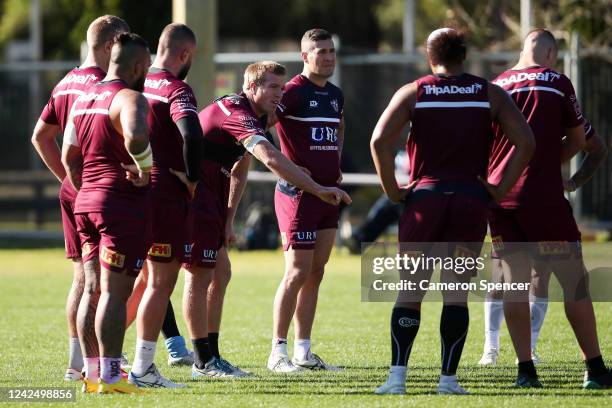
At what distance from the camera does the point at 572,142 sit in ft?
26.7

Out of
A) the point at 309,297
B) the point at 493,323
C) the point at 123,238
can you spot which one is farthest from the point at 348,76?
the point at 123,238

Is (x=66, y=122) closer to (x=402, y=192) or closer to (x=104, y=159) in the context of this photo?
(x=104, y=159)

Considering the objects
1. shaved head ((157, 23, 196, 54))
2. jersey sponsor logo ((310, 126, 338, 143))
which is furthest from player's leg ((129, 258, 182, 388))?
jersey sponsor logo ((310, 126, 338, 143))

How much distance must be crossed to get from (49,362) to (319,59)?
3078mm

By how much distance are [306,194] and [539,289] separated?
72.8 inches

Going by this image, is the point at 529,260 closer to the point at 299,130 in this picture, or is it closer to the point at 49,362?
the point at 299,130

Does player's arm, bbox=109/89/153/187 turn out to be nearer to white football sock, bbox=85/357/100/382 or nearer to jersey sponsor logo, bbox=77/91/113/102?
jersey sponsor logo, bbox=77/91/113/102

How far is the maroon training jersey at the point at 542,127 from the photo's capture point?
25.9 feet

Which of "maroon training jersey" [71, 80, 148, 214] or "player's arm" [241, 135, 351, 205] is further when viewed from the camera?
"player's arm" [241, 135, 351, 205]

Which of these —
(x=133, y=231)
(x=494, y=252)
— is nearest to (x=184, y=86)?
(x=133, y=231)

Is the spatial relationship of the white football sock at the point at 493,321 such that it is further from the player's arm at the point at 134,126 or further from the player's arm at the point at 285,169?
the player's arm at the point at 134,126

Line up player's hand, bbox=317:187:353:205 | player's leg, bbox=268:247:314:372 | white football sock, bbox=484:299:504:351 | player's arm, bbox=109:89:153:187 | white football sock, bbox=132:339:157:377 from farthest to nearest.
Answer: white football sock, bbox=484:299:504:351 → player's leg, bbox=268:247:314:372 → player's hand, bbox=317:187:353:205 → white football sock, bbox=132:339:157:377 → player's arm, bbox=109:89:153:187

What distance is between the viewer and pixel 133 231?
7324 millimetres

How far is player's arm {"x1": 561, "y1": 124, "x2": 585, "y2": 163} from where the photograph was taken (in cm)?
807
